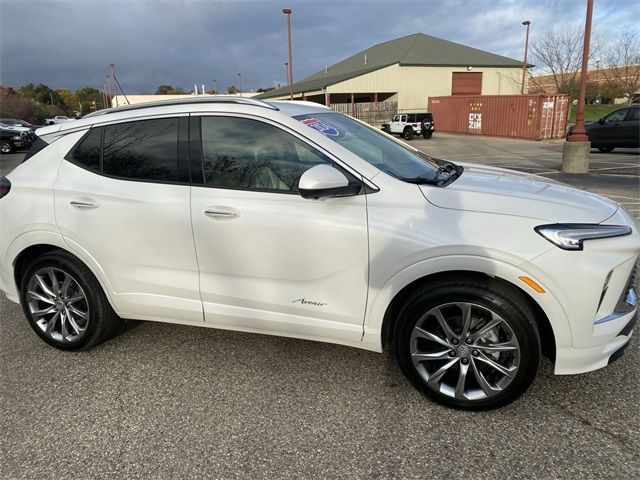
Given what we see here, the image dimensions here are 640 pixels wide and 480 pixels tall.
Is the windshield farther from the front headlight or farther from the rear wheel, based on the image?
the rear wheel

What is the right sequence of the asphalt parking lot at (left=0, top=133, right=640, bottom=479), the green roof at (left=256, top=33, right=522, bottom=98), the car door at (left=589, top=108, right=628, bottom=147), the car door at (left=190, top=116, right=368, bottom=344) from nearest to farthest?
the asphalt parking lot at (left=0, top=133, right=640, bottom=479), the car door at (left=190, top=116, right=368, bottom=344), the car door at (left=589, top=108, right=628, bottom=147), the green roof at (left=256, top=33, right=522, bottom=98)

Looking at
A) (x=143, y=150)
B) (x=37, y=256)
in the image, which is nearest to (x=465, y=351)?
(x=143, y=150)

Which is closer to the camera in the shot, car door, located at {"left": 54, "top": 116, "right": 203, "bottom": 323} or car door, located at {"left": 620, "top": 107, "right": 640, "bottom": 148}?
car door, located at {"left": 54, "top": 116, "right": 203, "bottom": 323}

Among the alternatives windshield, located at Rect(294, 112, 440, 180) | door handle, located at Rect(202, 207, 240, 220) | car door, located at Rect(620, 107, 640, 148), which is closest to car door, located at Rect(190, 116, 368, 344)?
door handle, located at Rect(202, 207, 240, 220)

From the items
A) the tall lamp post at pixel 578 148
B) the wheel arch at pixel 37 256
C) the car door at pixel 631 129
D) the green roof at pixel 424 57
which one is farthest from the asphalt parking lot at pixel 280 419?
the green roof at pixel 424 57

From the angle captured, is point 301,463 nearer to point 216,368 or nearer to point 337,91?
point 216,368

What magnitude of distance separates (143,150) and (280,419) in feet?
6.44

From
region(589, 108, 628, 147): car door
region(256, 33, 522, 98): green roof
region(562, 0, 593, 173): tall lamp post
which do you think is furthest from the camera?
region(256, 33, 522, 98): green roof

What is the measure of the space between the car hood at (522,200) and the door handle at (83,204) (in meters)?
2.17

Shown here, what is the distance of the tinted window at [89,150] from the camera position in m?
3.37

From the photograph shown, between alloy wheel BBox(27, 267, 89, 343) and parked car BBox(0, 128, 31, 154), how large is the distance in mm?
25951

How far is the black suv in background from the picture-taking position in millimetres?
24781

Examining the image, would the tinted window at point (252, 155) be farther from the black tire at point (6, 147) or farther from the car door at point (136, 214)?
the black tire at point (6, 147)

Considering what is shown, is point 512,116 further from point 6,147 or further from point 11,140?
point 6,147
